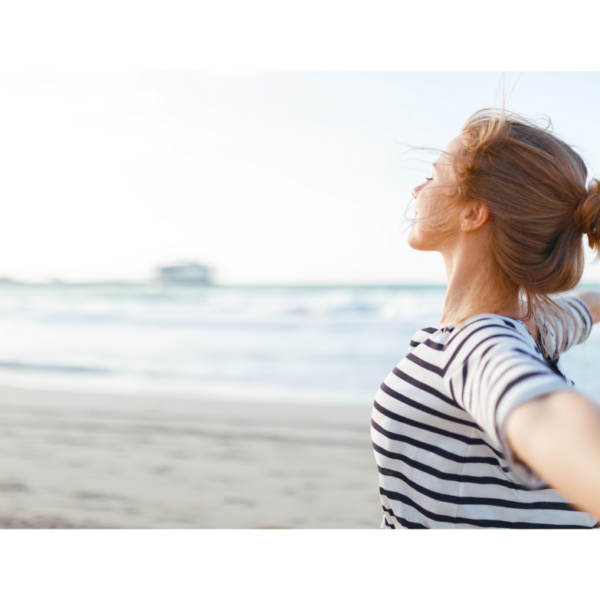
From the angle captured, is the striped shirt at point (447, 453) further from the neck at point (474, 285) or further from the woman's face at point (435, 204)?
the woman's face at point (435, 204)

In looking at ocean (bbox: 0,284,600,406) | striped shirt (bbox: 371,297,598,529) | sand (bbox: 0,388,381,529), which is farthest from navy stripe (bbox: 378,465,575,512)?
ocean (bbox: 0,284,600,406)

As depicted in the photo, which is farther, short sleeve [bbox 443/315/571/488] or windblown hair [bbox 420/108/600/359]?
windblown hair [bbox 420/108/600/359]

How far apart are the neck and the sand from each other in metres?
2.11

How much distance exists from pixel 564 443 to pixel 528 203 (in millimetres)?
513

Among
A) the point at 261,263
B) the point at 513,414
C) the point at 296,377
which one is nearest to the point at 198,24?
the point at 513,414

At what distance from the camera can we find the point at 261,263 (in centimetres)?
1522

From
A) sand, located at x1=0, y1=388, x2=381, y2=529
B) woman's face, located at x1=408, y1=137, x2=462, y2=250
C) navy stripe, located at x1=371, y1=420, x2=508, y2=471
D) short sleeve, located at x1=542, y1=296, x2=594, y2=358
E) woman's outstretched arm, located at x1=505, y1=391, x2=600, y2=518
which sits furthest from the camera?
sand, located at x1=0, y1=388, x2=381, y2=529

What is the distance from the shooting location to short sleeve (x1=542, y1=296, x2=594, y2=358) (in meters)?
1.18

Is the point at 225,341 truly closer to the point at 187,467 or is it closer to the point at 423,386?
the point at 187,467

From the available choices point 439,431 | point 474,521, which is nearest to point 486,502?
point 474,521

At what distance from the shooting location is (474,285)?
0.99m

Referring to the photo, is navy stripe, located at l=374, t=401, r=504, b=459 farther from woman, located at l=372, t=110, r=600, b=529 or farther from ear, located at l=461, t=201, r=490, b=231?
ear, located at l=461, t=201, r=490, b=231

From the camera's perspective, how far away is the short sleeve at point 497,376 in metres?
0.57

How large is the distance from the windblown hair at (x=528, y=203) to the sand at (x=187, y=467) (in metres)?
2.20
